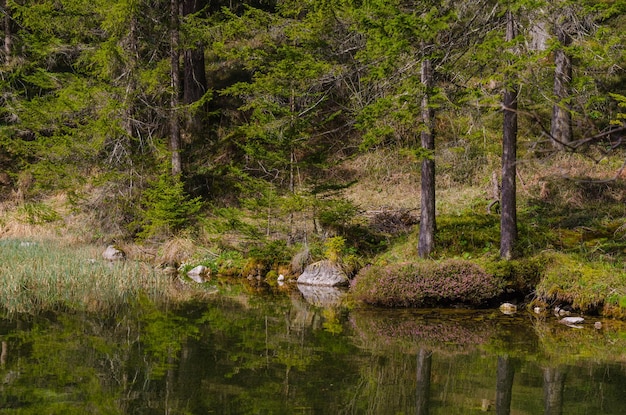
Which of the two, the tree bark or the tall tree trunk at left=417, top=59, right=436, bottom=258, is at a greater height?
the tree bark

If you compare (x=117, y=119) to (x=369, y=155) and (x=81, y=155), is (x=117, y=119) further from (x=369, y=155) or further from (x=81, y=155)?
(x=369, y=155)

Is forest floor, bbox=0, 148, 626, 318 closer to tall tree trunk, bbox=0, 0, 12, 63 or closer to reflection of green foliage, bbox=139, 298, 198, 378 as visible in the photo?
reflection of green foliage, bbox=139, 298, 198, 378

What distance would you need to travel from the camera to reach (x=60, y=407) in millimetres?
6039

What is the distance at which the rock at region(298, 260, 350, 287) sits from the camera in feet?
48.7

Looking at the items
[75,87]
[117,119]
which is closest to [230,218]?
[117,119]

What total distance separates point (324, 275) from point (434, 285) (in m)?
3.70

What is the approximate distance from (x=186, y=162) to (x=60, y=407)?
1499cm

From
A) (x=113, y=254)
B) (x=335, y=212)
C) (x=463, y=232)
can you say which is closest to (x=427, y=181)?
(x=463, y=232)

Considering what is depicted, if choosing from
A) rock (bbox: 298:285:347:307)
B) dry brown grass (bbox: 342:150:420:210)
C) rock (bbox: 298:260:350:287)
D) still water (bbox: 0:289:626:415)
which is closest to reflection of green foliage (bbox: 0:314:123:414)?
still water (bbox: 0:289:626:415)

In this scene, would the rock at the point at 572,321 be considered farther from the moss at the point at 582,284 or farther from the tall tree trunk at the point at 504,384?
the tall tree trunk at the point at 504,384

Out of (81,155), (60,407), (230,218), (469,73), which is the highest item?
(469,73)

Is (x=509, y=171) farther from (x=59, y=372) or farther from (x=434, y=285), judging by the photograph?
(x=59, y=372)

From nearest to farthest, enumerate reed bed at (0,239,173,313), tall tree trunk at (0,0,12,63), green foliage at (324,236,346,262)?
reed bed at (0,239,173,313)
green foliage at (324,236,346,262)
tall tree trunk at (0,0,12,63)

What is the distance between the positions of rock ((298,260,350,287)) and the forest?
0.27 metres
